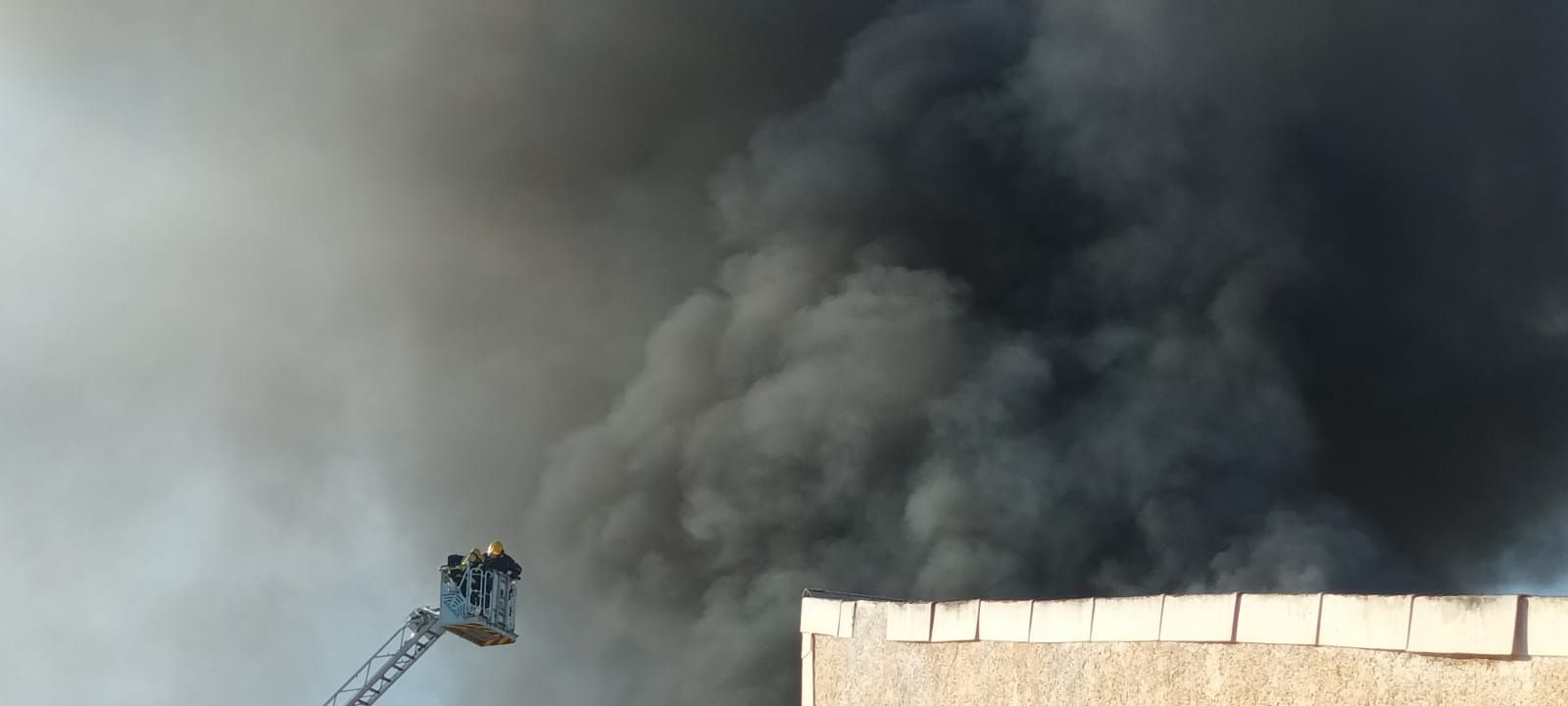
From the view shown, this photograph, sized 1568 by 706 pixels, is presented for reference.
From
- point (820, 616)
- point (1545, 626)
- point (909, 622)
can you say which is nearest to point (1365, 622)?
point (1545, 626)

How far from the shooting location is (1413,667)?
4.54 metres

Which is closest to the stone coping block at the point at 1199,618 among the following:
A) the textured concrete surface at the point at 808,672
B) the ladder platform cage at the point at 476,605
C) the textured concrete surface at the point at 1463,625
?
the textured concrete surface at the point at 1463,625

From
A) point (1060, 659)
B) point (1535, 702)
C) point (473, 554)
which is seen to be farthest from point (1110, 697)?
point (473, 554)

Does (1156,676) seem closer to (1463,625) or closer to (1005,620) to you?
(1005,620)

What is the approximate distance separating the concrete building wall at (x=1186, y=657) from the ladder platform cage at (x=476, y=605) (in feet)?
20.5

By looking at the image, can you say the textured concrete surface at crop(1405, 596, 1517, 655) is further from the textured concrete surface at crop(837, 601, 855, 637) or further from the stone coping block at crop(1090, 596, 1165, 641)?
the textured concrete surface at crop(837, 601, 855, 637)

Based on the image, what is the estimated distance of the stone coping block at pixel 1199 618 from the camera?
209 inches

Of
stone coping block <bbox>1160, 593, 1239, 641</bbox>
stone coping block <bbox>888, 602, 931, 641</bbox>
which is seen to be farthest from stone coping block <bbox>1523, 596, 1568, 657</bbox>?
stone coping block <bbox>888, 602, 931, 641</bbox>

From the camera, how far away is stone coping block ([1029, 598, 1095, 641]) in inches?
239

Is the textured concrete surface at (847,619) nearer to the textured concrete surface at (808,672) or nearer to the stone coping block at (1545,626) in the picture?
the textured concrete surface at (808,672)

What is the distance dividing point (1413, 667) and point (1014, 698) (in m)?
2.22

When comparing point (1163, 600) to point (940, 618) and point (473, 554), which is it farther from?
point (473, 554)

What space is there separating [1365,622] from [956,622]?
8.13 ft

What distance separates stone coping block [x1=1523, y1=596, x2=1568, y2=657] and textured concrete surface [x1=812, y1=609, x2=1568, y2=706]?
3cm
